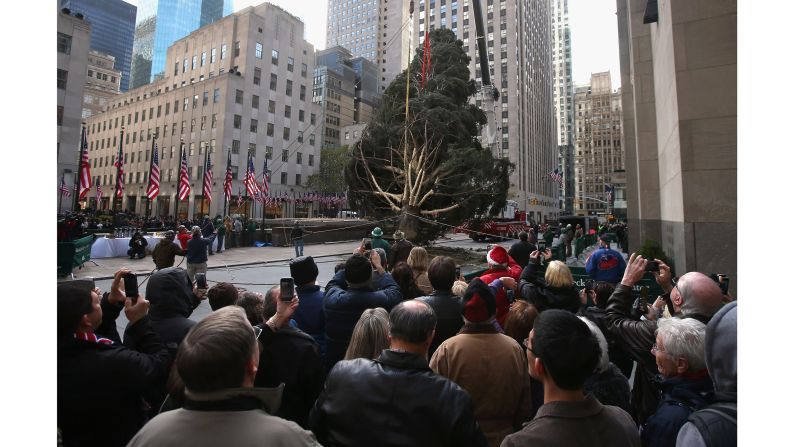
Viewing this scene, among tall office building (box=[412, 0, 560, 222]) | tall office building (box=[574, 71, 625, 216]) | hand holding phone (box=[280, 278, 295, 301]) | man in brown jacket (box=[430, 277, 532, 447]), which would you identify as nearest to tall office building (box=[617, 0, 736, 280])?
man in brown jacket (box=[430, 277, 532, 447])

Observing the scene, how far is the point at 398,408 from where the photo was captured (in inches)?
76.9

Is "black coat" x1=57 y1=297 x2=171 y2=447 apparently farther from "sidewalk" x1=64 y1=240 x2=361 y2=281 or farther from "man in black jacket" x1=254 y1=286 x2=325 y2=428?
"sidewalk" x1=64 y1=240 x2=361 y2=281

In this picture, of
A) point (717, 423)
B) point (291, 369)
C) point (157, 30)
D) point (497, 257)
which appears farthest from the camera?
point (157, 30)

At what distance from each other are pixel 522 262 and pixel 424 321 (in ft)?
22.0

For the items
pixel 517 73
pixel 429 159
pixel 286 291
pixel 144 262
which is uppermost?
pixel 517 73

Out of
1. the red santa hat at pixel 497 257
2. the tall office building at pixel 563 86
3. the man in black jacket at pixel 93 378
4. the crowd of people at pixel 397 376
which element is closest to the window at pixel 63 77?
the crowd of people at pixel 397 376

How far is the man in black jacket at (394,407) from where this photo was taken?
1.94 meters

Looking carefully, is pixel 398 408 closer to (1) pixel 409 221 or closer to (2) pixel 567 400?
(2) pixel 567 400

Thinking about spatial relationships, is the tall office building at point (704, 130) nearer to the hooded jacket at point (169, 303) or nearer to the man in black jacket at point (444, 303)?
the man in black jacket at point (444, 303)

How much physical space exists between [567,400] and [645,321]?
1.48m

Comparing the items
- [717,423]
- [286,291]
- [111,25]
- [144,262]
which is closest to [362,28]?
[111,25]

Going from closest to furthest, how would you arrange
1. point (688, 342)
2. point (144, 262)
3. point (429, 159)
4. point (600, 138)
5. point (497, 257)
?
point (688, 342) → point (497, 257) → point (144, 262) → point (429, 159) → point (600, 138)

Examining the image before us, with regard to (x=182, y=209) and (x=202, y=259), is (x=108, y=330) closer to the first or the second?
(x=202, y=259)

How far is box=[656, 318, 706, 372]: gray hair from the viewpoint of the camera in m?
2.09
